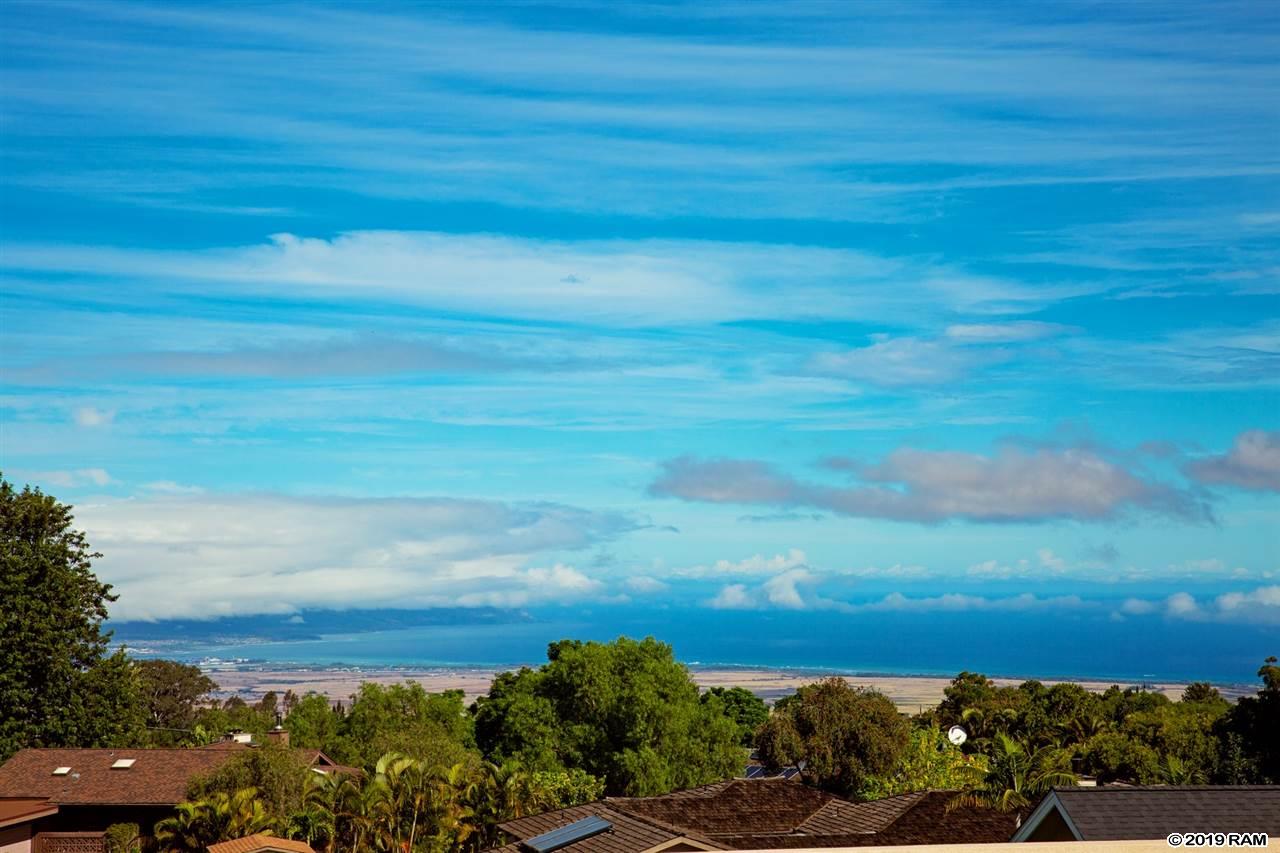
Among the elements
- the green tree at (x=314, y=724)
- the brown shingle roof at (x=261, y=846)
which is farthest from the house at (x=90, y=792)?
the green tree at (x=314, y=724)

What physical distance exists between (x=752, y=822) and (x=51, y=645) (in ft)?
132

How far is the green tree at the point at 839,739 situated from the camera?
218ft

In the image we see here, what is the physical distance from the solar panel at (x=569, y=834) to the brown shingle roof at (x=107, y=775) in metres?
20.6

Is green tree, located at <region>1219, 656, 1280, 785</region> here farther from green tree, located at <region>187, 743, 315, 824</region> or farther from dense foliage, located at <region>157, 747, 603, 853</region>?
green tree, located at <region>187, 743, 315, 824</region>

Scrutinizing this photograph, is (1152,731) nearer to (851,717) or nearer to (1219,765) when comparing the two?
(1219,765)

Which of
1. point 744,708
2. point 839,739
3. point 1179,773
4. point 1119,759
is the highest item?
point 744,708

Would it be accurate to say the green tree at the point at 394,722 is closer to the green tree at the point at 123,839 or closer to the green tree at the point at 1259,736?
the green tree at the point at 123,839

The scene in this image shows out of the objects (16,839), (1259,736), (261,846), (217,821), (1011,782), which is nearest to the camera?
(261,846)

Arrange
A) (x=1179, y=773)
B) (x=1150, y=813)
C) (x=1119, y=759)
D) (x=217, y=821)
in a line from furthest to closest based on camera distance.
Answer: (x=1119, y=759), (x=1179, y=773), (x=217, y=821), (x=1150, y=813)

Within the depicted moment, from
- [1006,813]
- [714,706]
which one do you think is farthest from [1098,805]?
[714,706]

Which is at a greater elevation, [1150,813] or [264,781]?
[1150,813]

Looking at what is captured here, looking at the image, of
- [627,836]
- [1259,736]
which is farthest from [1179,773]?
[627,836]

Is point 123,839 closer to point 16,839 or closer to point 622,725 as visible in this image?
point 16,839

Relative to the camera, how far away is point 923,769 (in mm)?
64438
